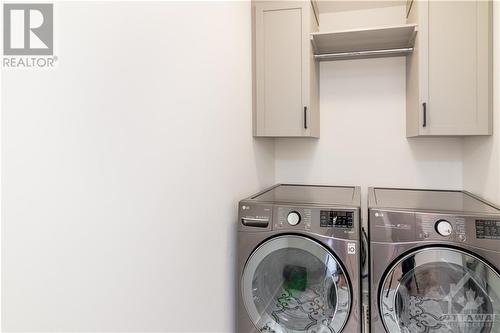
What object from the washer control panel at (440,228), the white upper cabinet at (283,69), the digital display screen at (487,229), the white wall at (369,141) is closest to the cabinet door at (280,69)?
the white upper cabinet at (283,69)

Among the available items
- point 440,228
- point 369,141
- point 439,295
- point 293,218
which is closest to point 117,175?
point 293,218

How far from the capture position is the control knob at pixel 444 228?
4.61ft

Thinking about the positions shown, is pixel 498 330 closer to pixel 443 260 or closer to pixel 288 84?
pixel 443 260

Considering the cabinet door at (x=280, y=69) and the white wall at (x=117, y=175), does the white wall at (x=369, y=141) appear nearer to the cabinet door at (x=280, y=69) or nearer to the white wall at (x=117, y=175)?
the cabinet door at (x=280, y=69)

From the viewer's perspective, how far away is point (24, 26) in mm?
727

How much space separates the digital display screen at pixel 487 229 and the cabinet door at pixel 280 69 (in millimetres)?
1106

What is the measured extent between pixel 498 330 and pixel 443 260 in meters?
0.37

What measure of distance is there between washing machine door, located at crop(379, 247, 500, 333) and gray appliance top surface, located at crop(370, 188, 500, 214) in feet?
0.79

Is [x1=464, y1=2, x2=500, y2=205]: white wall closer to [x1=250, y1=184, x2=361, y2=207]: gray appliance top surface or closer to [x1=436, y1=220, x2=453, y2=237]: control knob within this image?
[x1=436, y1=220, x2=453, y2=237]: control knob

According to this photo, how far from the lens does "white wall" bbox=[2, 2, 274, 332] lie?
0.71 meters

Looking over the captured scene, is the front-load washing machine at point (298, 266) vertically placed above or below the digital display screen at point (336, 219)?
below

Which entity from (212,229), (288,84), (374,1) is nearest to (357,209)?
(212,229)

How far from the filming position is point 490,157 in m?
1.81

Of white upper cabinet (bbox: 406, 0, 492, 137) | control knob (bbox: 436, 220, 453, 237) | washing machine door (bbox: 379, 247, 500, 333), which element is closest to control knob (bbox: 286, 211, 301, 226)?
washing machine door (bbox: 379, 247, 500, 333)
